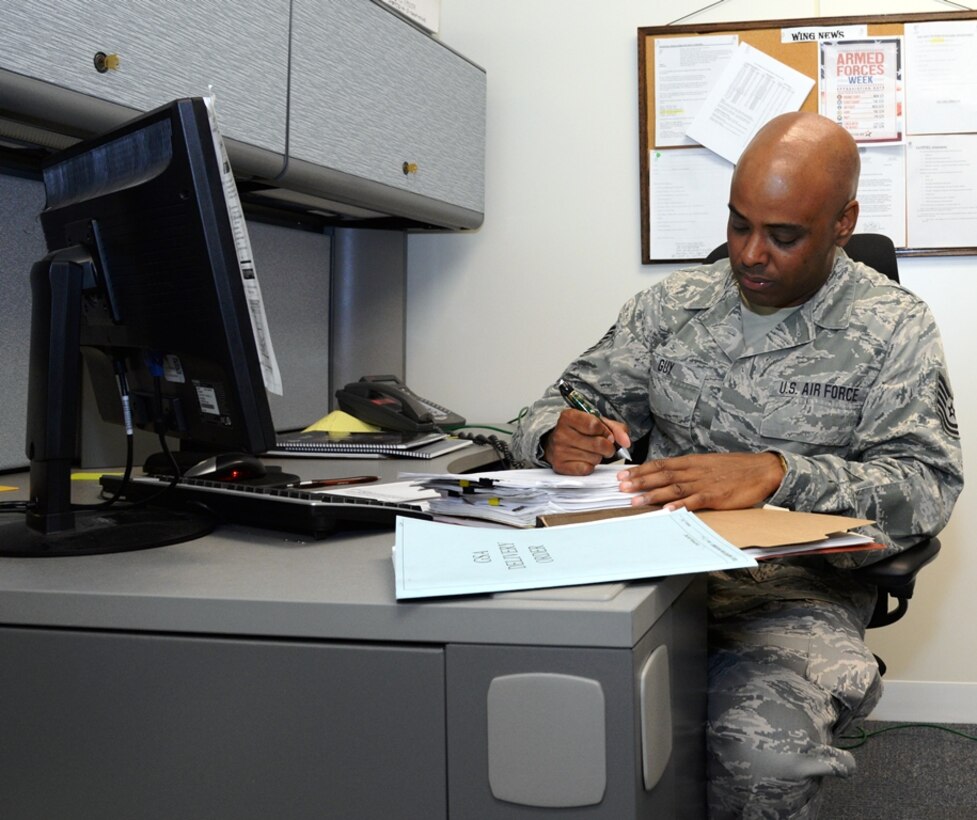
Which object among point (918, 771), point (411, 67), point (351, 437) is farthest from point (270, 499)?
point (918, 771)

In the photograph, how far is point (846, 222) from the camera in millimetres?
1544

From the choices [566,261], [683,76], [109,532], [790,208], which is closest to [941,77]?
[683,76]

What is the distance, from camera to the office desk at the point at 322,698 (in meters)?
0.72

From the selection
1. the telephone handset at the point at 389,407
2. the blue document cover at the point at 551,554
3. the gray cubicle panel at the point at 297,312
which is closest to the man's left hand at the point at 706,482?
the blue document cover at the point at 551,554

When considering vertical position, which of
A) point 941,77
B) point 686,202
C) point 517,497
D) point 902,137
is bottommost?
point 517,497

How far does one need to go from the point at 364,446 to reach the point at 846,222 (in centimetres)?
82

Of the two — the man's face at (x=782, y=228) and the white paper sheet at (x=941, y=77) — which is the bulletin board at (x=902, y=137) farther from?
the man's face at (x=782, y=228)

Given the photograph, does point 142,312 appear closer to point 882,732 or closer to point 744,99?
point 744,99

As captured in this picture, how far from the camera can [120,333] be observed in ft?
3.30

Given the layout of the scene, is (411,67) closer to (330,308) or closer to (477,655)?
(330,308)

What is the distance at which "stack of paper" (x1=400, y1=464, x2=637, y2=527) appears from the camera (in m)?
1.05

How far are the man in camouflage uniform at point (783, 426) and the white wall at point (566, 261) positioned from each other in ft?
2.30

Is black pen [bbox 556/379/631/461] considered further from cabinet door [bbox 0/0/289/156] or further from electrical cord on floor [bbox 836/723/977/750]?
electrical cord on floor [bbox 836/723/977/750]

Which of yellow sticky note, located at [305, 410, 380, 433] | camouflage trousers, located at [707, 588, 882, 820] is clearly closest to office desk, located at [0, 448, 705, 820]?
camouflage trousers, located at [707, 588, 882, 820]
